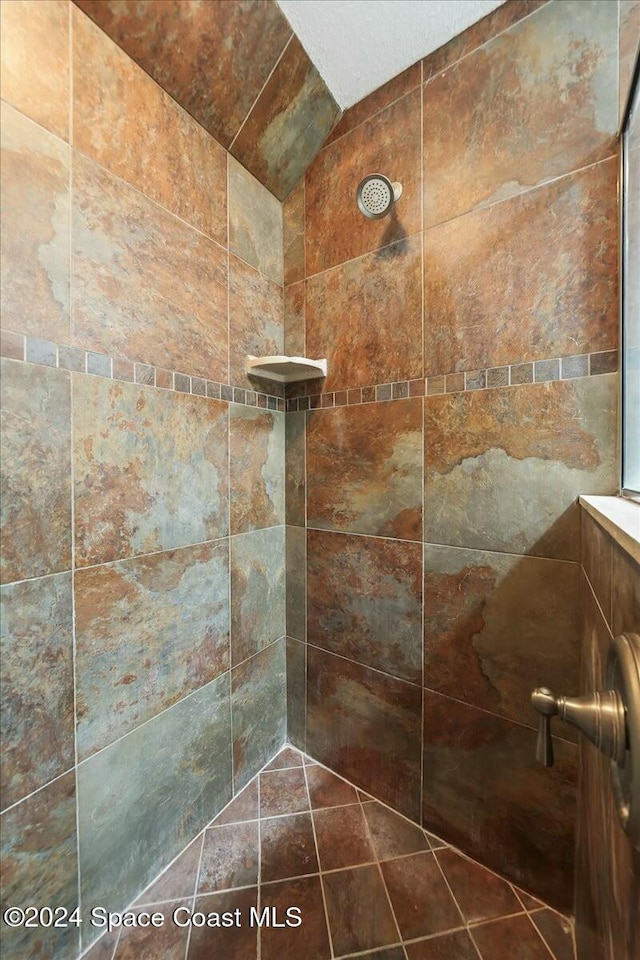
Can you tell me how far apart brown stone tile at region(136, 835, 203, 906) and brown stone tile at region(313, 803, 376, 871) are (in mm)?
339

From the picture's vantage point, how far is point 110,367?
0.82m

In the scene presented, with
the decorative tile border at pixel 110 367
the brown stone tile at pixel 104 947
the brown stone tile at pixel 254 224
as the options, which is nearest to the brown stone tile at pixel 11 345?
the decorative tile border at pixel 110 367

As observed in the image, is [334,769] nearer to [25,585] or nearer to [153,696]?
[153,696]

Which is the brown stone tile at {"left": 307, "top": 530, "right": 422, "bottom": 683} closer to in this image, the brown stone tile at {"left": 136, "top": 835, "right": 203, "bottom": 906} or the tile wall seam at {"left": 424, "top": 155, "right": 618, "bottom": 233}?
the brown stone tile at {"left": 136, "top": 835, "right": 203, "bottom": 906}

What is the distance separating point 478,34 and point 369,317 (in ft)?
2.36

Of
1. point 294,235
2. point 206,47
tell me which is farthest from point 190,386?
point 206,47

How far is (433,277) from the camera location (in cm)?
100

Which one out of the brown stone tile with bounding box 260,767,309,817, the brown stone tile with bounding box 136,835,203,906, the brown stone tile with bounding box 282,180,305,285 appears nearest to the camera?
the brown stone tile with bounding box 136,835,203,906

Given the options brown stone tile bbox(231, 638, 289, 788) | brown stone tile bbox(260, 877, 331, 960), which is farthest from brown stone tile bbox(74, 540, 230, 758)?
brown stone tile bbox(260, 877, 331, 960)

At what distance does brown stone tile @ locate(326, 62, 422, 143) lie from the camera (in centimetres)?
101

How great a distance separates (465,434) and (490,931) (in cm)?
118

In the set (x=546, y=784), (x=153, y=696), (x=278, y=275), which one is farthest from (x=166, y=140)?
(x=546, y=784)

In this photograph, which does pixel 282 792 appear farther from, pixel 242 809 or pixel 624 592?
pixel 624 592

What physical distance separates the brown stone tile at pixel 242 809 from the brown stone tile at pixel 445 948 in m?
0.51
